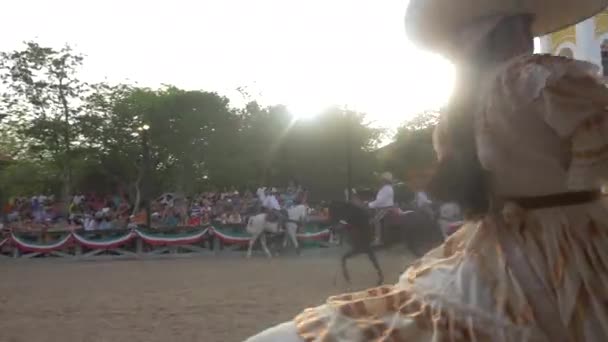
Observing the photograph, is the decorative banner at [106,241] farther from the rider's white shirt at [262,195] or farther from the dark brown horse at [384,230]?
the dark brown horse at [384,230]

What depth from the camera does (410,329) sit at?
1740mm

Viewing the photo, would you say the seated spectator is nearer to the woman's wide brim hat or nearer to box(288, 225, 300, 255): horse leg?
box(288, 225, 300, 255): horse leg

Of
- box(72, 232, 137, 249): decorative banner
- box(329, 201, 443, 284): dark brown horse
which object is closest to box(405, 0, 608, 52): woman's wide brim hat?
box(329, 201, 443, 284): dark brown horse

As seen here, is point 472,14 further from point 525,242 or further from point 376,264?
point 376,264

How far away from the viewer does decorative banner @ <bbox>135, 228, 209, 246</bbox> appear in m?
20.8

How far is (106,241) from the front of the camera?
20.8m

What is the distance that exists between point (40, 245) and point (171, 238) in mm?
3822

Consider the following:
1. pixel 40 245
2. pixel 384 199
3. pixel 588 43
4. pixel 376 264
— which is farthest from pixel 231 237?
pixel 588 43

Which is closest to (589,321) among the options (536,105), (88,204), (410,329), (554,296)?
(554,296)

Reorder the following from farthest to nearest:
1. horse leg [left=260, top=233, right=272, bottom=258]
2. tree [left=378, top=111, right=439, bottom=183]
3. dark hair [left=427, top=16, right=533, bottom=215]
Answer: horse leg [left=260, top=233, right=272, bottom=258] → tree [left=378, top=111, right=439, bottom=183] → dark hair [left=427, top=16, right=533, bottom=215]

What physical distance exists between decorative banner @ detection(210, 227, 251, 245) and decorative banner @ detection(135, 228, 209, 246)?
0.29 metres

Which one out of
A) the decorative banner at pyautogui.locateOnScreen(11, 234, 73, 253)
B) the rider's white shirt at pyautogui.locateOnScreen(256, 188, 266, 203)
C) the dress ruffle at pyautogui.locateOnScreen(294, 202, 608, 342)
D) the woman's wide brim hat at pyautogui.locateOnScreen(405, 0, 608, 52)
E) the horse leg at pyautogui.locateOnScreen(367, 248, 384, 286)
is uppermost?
the woman's wide brim hat at pyautogui.locateOnScreen(405, 0, 608, 52)

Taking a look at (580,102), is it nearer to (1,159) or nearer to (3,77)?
(3,77)

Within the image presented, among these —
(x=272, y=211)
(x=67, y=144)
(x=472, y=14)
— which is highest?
(x=67, y=144)
